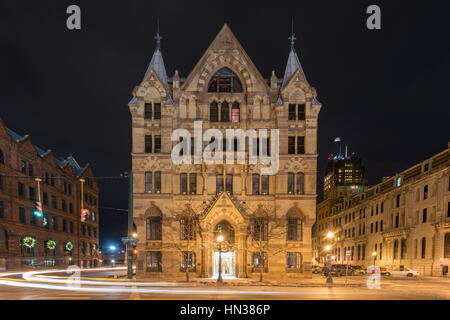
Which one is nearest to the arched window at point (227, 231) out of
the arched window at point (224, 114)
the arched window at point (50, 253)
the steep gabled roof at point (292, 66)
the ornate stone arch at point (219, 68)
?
the arched window at point (224, 114)

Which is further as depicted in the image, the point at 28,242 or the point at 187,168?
the point at 28,242

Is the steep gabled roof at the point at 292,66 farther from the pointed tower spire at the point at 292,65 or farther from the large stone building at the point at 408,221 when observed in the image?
the large stone building at the point at 408,221

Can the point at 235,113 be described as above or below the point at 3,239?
above

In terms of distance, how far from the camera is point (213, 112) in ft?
119

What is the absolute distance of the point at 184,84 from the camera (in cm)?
3588

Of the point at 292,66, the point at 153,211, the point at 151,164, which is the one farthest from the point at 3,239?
the point at 292,66

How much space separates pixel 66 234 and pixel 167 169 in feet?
123

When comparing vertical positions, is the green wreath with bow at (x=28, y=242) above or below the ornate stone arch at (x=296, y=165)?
below

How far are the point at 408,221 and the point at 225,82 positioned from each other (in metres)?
37.3

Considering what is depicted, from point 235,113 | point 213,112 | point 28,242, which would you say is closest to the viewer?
point 235,113

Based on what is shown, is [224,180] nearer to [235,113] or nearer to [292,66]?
[235,113]

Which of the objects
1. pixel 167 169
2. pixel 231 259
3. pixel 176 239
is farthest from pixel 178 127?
pixel 231 259

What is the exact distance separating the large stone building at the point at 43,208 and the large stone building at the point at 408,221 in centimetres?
4171

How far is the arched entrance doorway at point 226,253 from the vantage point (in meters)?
34.2
